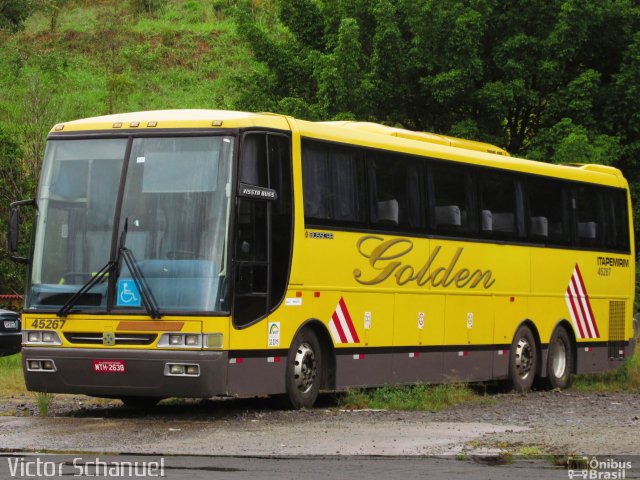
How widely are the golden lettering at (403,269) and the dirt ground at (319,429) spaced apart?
1850mm

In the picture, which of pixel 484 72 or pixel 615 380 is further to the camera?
pixel 484 72

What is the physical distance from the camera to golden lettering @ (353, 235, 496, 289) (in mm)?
17938

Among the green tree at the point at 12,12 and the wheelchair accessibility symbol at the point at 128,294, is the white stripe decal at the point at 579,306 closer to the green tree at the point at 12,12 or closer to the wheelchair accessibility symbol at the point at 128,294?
the wheelchair accessibility symbol at the point at 128,294

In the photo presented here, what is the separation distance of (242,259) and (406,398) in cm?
324

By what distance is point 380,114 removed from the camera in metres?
31.8

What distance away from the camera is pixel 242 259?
15.3 metres

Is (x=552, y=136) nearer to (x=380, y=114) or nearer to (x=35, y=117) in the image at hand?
(x=380, y=114)

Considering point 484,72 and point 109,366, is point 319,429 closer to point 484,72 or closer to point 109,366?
point 109,366

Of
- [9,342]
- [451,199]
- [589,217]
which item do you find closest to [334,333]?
[451,199]

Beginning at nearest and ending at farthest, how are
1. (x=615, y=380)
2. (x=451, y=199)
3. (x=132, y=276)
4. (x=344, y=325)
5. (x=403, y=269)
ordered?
Result: (x=132, y=276), (x=344, y=325), (x=403, y=269), (x=451, y=199), (x=615, y=380)

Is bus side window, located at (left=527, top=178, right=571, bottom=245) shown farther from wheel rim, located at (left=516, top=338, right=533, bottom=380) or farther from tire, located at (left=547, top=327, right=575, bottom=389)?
wheel rim, located at (left=516, top=338, right=533, bottom=380)

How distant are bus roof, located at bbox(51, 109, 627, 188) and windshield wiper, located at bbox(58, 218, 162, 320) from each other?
133 cm

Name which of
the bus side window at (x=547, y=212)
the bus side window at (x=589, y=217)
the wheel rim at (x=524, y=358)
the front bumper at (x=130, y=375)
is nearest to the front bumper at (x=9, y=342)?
the front bumper at (x=130, y=375)

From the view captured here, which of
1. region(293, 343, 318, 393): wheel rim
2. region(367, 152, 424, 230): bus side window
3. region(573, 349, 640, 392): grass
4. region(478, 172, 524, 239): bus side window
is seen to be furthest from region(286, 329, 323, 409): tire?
region(573, 349, 640, 392): grass
